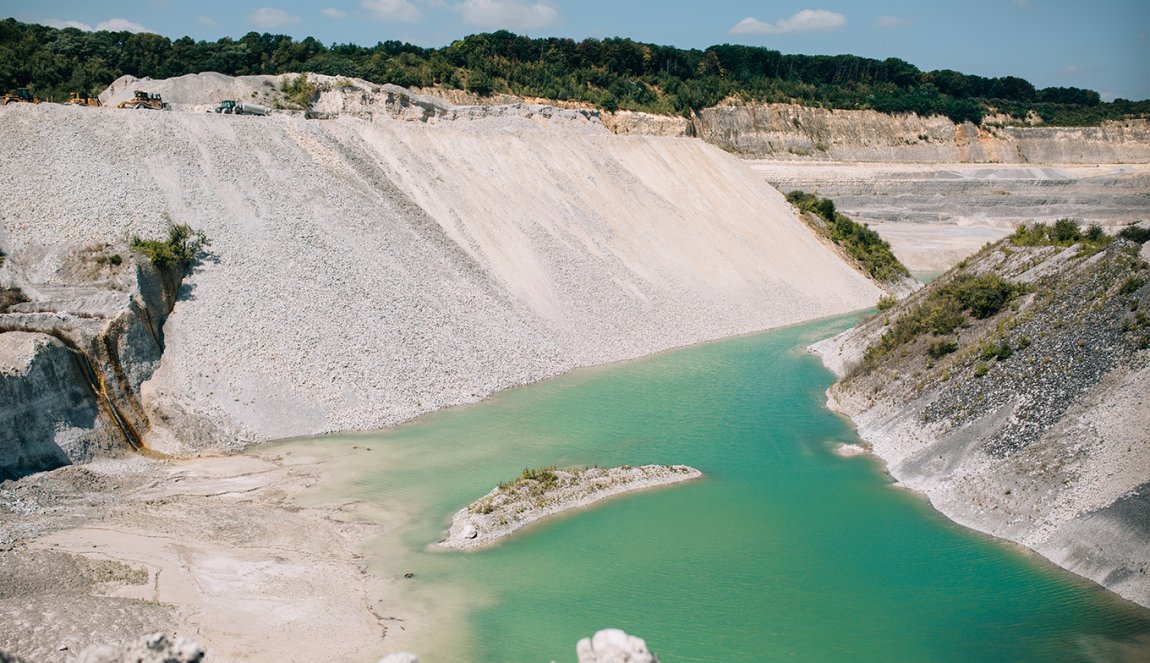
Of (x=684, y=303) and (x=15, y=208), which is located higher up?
(x=15, y=208)

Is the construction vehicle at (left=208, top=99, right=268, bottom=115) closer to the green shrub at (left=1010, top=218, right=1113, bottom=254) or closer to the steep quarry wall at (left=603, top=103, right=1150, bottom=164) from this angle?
the green shrub at (left=1010, top=218, right=1113, bottom=254)

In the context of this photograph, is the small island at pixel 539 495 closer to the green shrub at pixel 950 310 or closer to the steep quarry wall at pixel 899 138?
the green shrub at pixel 950 310

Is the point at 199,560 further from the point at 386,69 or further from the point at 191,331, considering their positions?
the point at 386,69

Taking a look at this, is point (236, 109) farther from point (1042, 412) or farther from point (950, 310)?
point (1042, 412)

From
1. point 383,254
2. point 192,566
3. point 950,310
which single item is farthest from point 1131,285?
point 383,254

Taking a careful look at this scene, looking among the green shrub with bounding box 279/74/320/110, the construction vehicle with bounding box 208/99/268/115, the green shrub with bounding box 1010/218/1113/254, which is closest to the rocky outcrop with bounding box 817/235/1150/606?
the green shrub with bounding box 1010/218/1113/254

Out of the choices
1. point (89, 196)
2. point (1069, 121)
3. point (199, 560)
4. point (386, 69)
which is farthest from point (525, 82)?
point (1069, 121)
